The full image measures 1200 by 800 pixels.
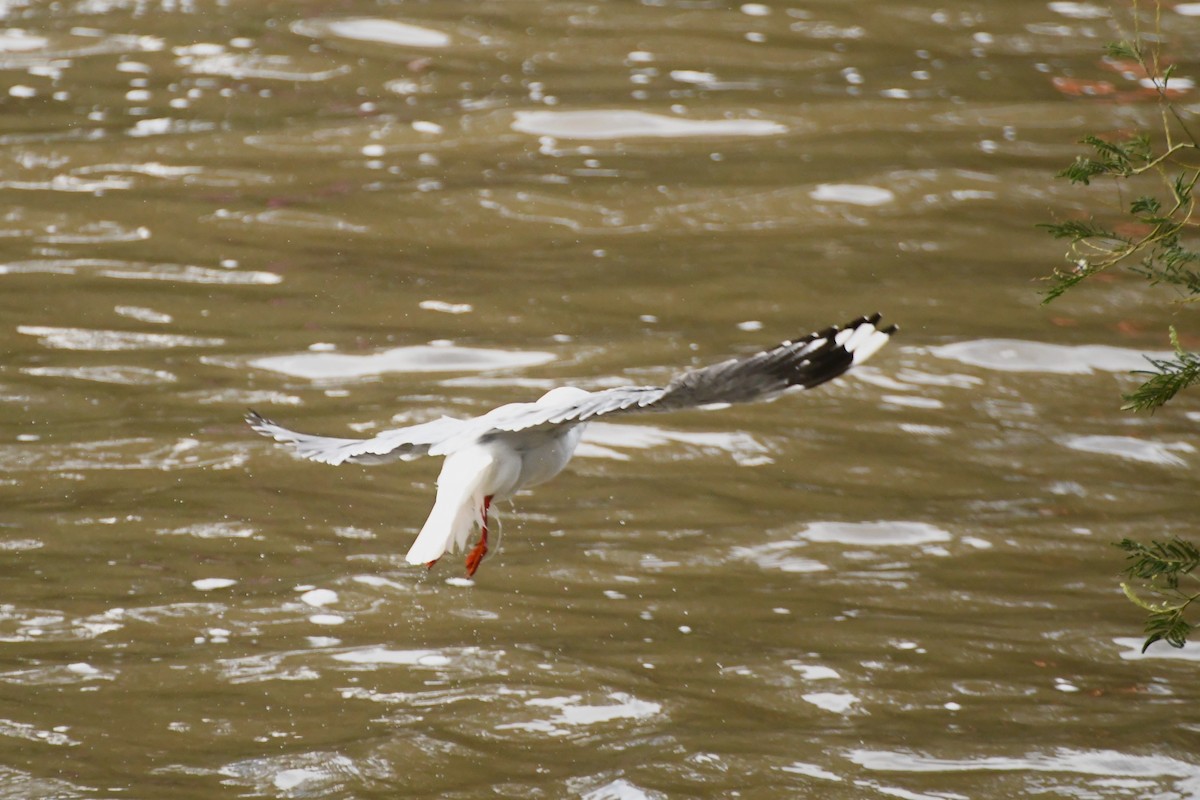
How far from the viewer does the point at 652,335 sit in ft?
18.9

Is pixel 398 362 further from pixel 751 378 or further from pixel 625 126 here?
pixel 751 378

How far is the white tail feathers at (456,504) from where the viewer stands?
2947 mm

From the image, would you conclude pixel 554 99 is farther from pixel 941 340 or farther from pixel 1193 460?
pixel 1193 460

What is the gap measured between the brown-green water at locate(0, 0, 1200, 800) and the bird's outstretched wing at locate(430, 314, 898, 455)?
3.44 feet

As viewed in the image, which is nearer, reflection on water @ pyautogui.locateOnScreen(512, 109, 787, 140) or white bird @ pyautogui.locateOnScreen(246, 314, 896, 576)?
white bird @ pyautogui.locateOnScreen(246, 314, 896, 576)

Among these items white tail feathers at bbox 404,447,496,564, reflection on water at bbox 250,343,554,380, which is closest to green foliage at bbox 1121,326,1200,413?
white tail feathers at bbox 404,447,496,564

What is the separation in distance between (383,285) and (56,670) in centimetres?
242

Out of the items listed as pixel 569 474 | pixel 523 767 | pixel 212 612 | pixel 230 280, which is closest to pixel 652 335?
pixel 569 474

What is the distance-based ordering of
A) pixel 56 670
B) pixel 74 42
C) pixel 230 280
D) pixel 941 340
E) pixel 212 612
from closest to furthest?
pixel 56 670 < pixel 212 612 < pixel 941 340 < pixel 230 280 < pixel 74 42

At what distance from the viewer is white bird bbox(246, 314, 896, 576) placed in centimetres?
285

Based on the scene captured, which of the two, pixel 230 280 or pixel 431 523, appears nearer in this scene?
pixel 431 523

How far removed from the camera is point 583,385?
5375 millimetres

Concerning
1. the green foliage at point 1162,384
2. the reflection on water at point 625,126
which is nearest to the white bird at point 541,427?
the green foliage at point 1162,384

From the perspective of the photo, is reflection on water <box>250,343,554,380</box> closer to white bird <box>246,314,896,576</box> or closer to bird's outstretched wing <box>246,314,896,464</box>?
white bird <box>246,314,896,576</box>
